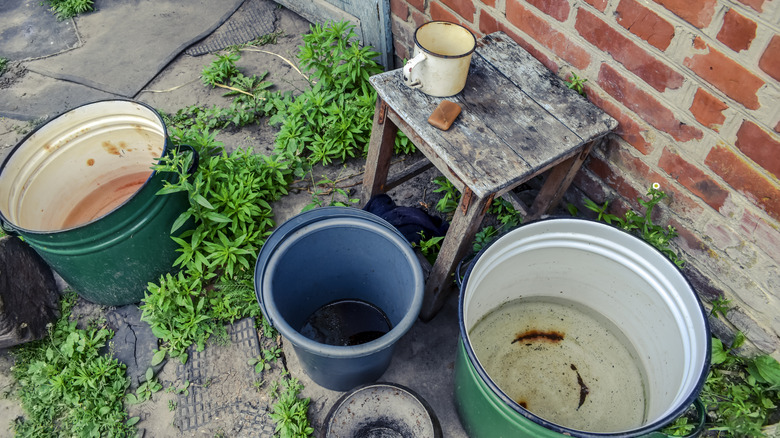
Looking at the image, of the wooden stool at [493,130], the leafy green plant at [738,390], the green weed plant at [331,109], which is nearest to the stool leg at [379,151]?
the wooden stool at [493,130]

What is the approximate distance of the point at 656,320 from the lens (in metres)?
1.90

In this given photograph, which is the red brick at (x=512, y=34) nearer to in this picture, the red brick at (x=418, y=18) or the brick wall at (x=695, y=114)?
the brick wall at (x=695, y=114)

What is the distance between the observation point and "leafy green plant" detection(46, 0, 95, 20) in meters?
4.07

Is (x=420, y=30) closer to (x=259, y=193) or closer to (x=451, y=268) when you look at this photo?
(x=451, y=268)

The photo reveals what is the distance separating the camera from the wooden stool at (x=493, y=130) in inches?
68.4

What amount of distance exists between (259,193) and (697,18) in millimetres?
2001

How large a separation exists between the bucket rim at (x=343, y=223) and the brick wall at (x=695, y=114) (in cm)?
100

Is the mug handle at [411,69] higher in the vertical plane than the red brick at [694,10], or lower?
lower

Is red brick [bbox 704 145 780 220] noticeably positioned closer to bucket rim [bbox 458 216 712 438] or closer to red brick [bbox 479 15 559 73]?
bucket rim [bbox 458 216 712 438]

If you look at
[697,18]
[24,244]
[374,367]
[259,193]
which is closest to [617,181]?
[697,18]

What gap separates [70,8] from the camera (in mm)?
4082

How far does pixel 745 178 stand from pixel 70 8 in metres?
4.91

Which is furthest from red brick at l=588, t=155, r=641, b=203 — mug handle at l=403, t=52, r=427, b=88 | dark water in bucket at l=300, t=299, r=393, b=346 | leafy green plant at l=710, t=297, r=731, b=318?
dark water in bucket at l=300, t=299, r=393, b=346

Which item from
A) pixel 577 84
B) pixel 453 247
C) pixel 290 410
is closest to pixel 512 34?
pixel 577 84
